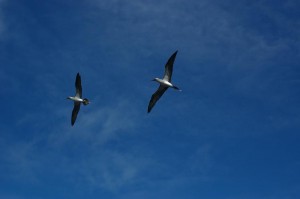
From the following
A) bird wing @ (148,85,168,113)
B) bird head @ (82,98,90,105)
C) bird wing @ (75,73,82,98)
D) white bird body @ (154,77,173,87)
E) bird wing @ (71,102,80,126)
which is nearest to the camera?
white bird body @ (154,77,173,87)

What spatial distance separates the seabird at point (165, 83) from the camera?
73988 millimetres

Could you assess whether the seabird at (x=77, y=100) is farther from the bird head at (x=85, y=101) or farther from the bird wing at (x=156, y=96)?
the bird wing at (x=156, y=96)

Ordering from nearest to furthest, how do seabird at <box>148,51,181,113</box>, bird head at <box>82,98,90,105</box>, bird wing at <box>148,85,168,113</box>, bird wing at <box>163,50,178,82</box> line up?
bird wing at <box>163,50,178,82</box> < seabird at <box>148,51,181,113</box> < bird wing at <box>148,85,168,113</box> < bird head at <box>82,98,90,105</box>

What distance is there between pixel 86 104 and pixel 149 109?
40.3 feet

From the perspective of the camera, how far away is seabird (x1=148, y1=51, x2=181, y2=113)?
7399cm

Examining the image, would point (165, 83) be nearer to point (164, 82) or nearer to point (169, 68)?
point (164, 82)

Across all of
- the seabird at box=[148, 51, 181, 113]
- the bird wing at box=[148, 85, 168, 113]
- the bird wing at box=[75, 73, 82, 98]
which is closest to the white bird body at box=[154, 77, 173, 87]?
the seabird at box=[148, 51, 181, 113]

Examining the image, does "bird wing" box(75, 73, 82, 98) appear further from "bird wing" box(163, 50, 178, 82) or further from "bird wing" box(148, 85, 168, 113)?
"bird wing" box(163, 50, 178, 82)

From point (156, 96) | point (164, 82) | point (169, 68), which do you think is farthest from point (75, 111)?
point (169, 68)

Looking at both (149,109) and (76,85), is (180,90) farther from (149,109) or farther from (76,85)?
(76,85)

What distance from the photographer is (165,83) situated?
75938 millimetres

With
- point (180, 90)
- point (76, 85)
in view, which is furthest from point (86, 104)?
point (180, 90)

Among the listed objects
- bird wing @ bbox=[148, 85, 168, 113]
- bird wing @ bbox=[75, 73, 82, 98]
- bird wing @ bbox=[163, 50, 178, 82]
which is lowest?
bird wing @ bbox=[148, 85, 168, 113]

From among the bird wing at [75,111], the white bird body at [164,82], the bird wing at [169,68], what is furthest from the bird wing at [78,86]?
the bird wing at [169,68]
